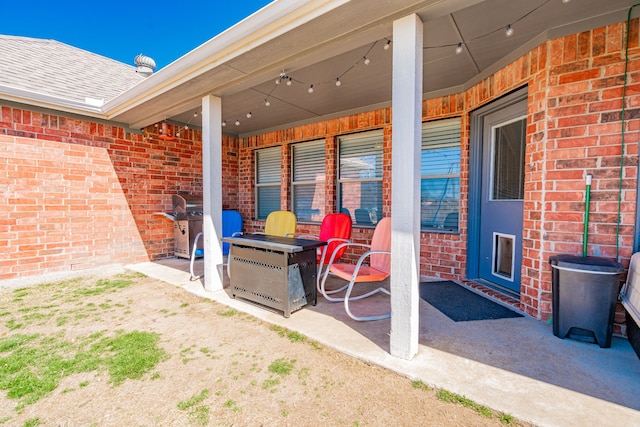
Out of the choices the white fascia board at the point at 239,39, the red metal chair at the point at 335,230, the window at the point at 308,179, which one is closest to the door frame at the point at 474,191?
the red metal chair at the point at 335,230

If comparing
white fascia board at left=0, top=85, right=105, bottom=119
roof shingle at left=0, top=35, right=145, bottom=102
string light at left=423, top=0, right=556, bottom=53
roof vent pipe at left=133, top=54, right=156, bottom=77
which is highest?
roof vent pipe at left=133, top=54, right=156, bottom=77

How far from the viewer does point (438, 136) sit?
4.10 meters

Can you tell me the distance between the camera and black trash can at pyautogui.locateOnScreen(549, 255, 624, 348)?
2.11 m

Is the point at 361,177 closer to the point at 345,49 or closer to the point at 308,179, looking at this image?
the point at 308,179

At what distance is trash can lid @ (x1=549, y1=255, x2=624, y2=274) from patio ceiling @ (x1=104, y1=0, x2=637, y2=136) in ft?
6.12

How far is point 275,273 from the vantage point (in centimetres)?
287

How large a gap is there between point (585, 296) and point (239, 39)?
3.40 meters

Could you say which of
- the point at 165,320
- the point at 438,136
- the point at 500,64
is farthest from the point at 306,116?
the point at 165,320

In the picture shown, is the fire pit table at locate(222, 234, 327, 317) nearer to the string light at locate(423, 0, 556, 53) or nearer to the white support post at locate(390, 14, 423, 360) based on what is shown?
the white support post at locate(390, 14, 423, 360)

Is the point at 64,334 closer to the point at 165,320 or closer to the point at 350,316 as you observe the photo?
the point at 165,320

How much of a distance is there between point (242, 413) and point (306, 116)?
14.8 feet

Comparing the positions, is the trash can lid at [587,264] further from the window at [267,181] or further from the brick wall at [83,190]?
the brick wall at [83,190]

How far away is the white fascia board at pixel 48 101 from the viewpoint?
3.56 m

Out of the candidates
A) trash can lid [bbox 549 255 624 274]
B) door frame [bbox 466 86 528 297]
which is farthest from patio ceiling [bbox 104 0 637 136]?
trash can lid [bbox 549 255 624 274]
